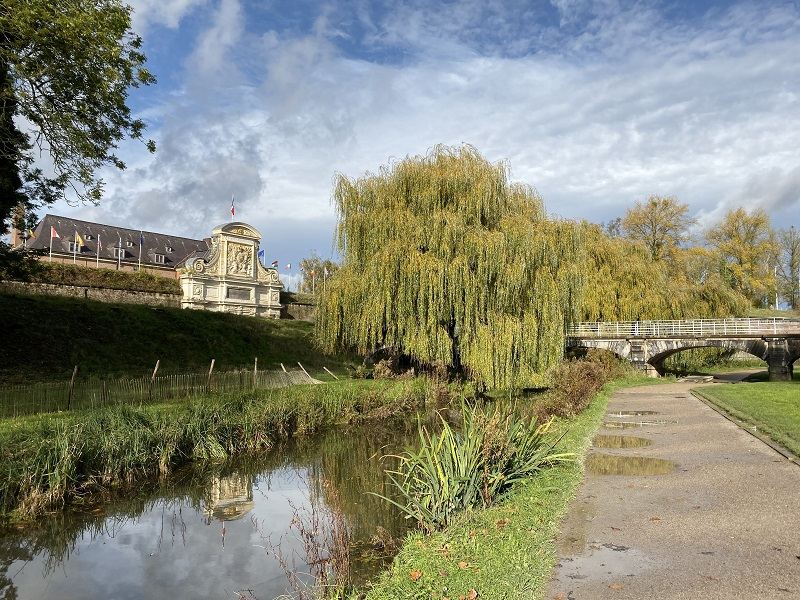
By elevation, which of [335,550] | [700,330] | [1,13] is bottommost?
[335,550]

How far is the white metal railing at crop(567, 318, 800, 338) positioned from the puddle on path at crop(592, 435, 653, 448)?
51.5 ft

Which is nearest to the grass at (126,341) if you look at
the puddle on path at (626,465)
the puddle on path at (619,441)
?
the puddle on path at (619,441)

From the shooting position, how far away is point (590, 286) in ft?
102

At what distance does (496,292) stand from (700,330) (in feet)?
52.0

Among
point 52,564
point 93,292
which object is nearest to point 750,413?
point 52,564

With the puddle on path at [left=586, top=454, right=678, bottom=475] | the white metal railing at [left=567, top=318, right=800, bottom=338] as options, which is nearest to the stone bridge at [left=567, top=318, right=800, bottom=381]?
the white metal railing at [left=567, top=318, right=800, bottom=338]

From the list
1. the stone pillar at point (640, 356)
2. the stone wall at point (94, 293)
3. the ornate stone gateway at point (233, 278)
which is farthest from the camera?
the ornate stone gateway at point (233, 278)

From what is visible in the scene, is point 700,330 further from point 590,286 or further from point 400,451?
point 400,451

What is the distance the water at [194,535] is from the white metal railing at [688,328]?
1936 centimetres

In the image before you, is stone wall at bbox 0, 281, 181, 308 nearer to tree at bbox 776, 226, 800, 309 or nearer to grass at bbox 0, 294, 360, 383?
grass at bbox 0, 294, 360, 383

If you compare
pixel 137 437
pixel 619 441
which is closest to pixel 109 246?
pixel 137 437

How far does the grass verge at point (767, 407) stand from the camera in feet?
33.5

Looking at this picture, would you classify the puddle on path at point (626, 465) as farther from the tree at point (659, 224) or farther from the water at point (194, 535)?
the tree at point (659, 224)

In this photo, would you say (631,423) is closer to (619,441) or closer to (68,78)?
(619,441)
